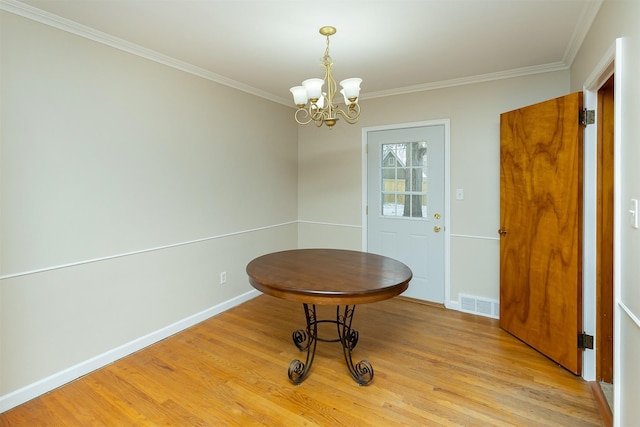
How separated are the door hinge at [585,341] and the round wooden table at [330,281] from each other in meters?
1.28

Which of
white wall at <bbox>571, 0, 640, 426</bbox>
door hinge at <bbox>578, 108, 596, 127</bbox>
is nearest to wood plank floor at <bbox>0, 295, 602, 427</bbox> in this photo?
white wall at <bbox>571, 0, 640, 426</bbox>

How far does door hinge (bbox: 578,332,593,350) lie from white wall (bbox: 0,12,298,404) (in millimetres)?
2995

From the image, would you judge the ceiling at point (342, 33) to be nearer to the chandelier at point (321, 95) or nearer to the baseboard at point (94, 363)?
the chandelier at point (321, 95)

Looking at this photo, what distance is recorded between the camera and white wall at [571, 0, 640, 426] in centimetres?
139

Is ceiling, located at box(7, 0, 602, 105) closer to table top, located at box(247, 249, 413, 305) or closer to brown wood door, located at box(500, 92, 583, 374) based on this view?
brown wood door, located at box(500, 92, 583, 374)

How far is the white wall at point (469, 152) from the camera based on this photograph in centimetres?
315

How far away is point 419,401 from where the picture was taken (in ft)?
6.59

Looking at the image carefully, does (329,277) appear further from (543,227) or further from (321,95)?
(543,227)

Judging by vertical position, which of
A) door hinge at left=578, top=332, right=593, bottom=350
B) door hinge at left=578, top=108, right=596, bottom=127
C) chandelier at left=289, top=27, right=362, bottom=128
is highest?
chandelier at left=289, top=27, right=362, bottom=128

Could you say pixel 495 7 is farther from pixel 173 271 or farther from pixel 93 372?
pixel 93 372

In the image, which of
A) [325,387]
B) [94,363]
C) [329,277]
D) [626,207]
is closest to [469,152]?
[626,207]

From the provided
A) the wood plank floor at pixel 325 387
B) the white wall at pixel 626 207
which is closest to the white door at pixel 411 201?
the wood plank floor at pixel 325 387

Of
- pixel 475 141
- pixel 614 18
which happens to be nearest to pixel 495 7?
pixel 614 18

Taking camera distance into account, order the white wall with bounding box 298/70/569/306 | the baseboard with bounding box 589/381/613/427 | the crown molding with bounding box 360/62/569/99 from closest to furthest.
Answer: the baseboard with bounding box 589/381/613/427 → the crown molding with bounding box 360/62/569/99 → the white wall with bounding box 298/70/569/306
